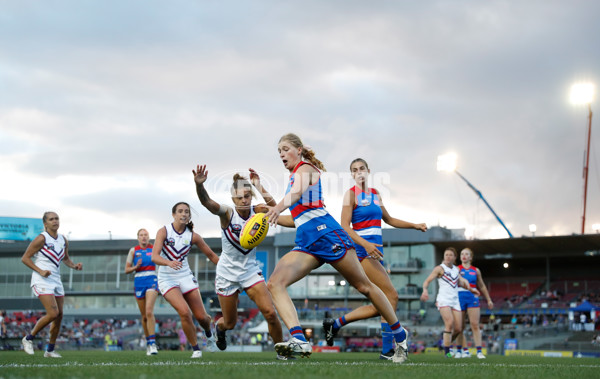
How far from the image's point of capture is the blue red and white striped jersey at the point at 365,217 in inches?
373

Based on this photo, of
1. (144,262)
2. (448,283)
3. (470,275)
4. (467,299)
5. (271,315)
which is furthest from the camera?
(470,275)

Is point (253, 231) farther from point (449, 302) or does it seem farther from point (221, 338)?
point (449, 302)

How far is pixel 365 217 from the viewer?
9.53m

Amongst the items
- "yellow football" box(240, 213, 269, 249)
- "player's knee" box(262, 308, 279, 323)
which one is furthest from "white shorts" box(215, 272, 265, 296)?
"yellow football" box(240, 213, 269, 249)

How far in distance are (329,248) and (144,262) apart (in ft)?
25.9

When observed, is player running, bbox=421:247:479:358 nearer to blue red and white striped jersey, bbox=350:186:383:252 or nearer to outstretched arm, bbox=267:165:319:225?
blue red and white striped jersey, bbox=350:186:383:252

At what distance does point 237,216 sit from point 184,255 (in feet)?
6.56

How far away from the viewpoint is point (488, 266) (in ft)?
221

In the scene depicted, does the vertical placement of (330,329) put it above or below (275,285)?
below

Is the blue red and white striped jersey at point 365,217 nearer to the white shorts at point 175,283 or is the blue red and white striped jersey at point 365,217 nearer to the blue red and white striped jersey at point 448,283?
the white shorts at point 175,283

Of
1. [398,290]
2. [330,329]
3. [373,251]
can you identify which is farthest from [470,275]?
[398,290]

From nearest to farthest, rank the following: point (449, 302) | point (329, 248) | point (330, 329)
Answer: point (329, 248) < point (330, 329) < point (449, 302)

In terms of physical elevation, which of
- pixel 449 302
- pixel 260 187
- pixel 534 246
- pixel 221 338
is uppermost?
pixel 534 246

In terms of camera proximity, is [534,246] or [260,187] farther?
[534,246]
